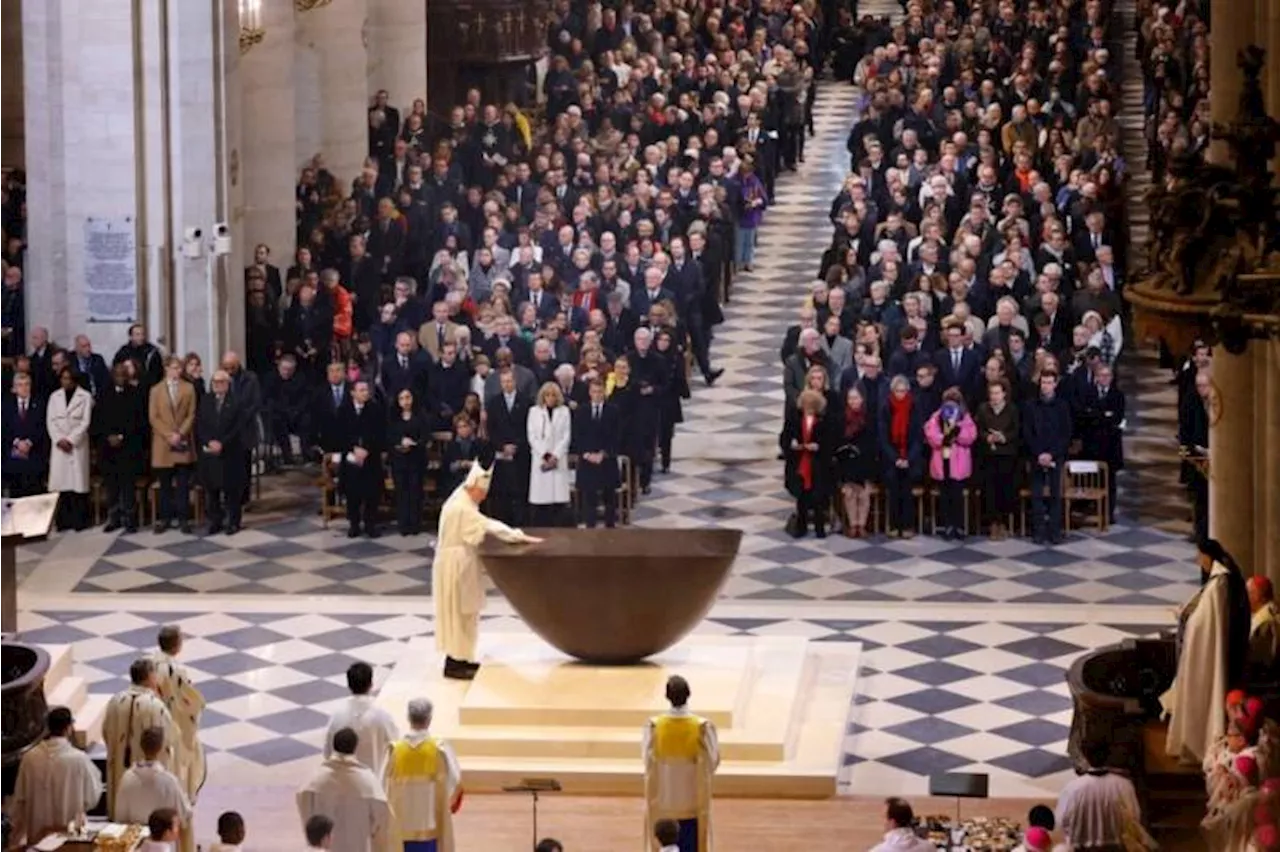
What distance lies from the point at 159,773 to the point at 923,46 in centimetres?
2285

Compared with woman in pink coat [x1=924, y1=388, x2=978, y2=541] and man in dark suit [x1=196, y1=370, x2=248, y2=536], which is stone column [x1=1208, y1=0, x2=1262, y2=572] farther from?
man in dark suit [x1=196, y1=370, x2=248, y2=536]

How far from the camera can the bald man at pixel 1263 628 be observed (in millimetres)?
20578

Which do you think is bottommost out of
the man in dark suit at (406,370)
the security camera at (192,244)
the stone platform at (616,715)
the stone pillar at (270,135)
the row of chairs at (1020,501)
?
the stone platform at (616,715)

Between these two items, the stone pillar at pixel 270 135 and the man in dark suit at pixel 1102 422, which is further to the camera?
the stone pillar at pixel 270 135

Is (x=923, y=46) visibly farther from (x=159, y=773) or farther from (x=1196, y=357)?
(x=159, y=773)

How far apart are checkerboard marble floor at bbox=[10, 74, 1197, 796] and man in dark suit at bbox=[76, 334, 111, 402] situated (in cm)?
134

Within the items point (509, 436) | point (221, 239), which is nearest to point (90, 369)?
point (221, 239)

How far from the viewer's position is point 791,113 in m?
41.4

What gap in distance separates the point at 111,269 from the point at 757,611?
7.60m

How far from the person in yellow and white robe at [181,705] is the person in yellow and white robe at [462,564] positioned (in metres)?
2.43

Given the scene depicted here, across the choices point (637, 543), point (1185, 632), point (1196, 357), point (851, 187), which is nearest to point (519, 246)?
point (851, 187)

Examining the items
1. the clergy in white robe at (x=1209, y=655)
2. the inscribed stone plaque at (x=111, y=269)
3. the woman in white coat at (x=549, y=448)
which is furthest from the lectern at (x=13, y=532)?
the clergy in white robe at (x=1209, y=655)

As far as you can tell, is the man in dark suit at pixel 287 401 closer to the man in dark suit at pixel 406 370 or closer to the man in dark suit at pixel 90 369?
the man in dark suit at pixel 406 370

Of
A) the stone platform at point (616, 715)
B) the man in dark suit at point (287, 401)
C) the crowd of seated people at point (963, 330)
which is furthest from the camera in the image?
the man in dark suit at point (287, 401)
